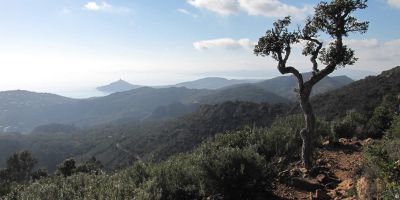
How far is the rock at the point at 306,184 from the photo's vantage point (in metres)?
10.0

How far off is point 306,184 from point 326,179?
69 centimetres

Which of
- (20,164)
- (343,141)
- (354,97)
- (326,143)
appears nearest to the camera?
(326,143)

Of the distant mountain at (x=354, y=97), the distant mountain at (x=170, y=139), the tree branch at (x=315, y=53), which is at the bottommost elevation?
the distant mountain at (x=170, y=139)

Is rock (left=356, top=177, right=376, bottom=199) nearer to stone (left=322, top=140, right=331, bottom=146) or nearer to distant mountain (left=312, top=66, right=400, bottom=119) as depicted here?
stone (left=322, top=140, right=331, bottom=146)

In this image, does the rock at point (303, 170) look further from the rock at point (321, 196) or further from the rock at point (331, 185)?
the rock at point (321, 196)

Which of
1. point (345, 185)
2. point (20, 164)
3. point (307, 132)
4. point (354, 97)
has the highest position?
point (307, 132)

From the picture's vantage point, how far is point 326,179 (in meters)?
10.5

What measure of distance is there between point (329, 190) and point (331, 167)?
2323 mm

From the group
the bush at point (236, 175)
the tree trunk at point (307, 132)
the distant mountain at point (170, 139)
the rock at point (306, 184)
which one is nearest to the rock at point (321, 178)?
the rock at point (306, 184)

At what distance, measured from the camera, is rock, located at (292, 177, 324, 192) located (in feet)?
32.9

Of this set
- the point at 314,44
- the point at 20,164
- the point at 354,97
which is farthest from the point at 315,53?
the point at 20,164

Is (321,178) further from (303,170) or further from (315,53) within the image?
(315,53)

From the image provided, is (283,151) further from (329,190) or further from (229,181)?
(229,181)

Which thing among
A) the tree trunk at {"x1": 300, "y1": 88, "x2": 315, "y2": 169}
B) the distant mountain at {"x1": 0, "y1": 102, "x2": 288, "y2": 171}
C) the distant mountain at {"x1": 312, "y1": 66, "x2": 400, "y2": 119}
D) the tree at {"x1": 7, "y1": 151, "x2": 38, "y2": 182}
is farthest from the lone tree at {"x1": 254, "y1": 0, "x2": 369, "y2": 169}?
the tree at {"x1": 7, "y1": 151, "x2": 38, "y2": 182}
